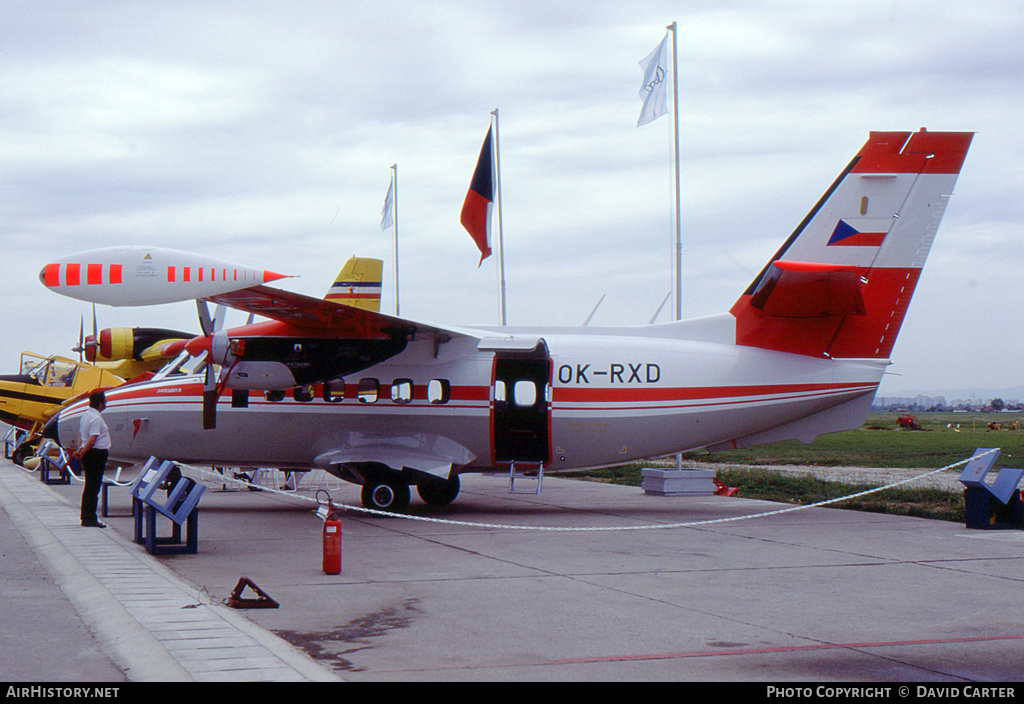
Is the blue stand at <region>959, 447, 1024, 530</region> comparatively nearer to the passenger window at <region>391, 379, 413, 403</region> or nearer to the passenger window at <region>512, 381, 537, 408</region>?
the passenger window at <region>512, 381, 537, 408</region>

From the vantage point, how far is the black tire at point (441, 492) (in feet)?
61.7

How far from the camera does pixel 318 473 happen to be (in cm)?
3084

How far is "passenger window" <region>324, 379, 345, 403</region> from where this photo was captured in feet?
58.7

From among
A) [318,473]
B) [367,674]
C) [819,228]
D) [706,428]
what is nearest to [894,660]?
[367,674]

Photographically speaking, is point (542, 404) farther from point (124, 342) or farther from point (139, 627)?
point (124, 342)

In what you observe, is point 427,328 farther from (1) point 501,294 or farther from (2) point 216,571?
(1) point 501,294

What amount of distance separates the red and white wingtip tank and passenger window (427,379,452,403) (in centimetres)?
613

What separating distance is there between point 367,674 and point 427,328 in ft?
35.7

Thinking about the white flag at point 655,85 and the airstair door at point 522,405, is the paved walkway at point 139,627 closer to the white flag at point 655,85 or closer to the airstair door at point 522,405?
the airstair door at point 522,405

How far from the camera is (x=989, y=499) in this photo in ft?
50.9

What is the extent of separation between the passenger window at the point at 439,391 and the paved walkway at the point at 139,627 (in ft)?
20.7

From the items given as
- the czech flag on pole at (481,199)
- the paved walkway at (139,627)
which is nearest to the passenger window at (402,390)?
the paved walkway at (139,627)

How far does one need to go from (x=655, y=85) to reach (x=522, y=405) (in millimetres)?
11507

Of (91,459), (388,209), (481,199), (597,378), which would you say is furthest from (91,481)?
(388,209)
